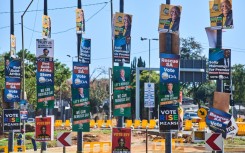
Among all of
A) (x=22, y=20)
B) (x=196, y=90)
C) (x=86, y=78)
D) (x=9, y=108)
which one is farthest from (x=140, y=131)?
(x=196, y=90)

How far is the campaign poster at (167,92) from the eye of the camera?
51.6ft

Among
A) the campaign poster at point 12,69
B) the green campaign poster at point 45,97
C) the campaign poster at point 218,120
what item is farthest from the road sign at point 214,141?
the campaign poster at point 12,69

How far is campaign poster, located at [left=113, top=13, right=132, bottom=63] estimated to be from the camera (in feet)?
57.8

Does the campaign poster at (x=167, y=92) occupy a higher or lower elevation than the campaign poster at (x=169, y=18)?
lower

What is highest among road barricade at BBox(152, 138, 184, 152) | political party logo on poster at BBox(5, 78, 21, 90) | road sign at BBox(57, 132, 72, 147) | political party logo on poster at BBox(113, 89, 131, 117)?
political party logo on poster at BBox(5, 78, 21, 90)

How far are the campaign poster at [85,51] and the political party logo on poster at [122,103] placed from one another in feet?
8.34

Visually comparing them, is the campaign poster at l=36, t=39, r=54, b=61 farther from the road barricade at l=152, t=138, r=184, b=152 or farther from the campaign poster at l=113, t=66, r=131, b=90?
the road barricade at l=152, t=138, r=184, b=152

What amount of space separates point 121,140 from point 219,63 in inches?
167

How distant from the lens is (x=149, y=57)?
63.4m

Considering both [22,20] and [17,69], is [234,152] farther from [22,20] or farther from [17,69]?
[22,20]

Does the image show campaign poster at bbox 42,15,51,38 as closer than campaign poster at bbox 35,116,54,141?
No

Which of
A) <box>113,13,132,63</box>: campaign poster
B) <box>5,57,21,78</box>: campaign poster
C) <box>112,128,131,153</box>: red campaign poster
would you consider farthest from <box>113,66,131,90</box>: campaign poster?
<box>5,57,21,78</box>: campaign poster

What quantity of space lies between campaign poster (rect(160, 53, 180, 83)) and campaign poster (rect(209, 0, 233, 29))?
1536 millimetres

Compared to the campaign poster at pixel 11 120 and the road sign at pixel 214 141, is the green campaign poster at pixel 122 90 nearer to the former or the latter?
the road sign at pixel 214 141
